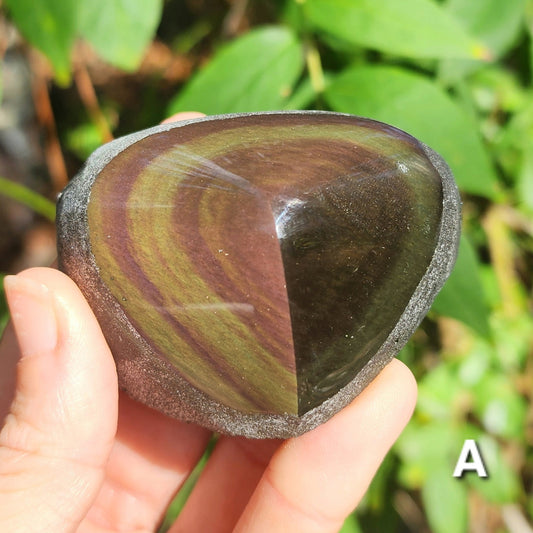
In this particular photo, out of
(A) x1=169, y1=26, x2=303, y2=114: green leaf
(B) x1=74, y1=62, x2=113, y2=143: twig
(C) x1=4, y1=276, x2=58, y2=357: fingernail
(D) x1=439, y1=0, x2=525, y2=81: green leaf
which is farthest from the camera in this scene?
(B) x1=74, y1=62, x2=113, y2=143: twig

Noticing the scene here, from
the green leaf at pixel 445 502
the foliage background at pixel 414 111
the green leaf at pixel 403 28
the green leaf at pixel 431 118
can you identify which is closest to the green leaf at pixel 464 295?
the foliage background at pixel 414 111

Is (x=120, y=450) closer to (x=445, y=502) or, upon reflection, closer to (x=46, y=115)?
(x=445, y=502)

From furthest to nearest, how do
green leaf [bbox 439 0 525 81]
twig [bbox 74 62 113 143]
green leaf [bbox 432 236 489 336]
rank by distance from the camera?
twig [bbox 74 62 113 143] < green leaf [bbox 439 0 525 81] < green leaf [bbox 432 236 489 336]

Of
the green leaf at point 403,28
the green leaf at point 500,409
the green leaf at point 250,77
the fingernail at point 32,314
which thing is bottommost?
the green leaf at point 500,409

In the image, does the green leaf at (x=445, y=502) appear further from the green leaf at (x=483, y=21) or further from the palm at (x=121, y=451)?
the green leaf at (x=483, y=21)

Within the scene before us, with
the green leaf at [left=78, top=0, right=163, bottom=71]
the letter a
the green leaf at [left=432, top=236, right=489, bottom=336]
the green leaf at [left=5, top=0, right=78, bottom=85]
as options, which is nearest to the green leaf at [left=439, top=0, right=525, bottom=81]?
the green leaf at [left=432, top=236, right=489, bottom=336]

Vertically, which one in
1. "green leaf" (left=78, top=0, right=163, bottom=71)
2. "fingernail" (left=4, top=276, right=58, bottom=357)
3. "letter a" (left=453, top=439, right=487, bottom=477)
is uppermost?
"green leaf" (left=78, top=0, right=163, bottom=71)

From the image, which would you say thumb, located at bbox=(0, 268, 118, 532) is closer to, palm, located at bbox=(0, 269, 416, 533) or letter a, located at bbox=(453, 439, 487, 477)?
palm, located at bbox=(0, 269, 416, 533)

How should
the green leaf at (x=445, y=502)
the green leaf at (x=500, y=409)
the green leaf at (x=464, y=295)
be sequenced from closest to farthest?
1. the green leaf at (x=464, y=295)
2. the green leaf at (x=445, y=502)
3. the green leaf at (x=500, y=409)

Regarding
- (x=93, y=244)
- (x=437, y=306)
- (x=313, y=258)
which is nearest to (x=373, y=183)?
(x=313, y=258)
